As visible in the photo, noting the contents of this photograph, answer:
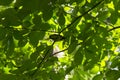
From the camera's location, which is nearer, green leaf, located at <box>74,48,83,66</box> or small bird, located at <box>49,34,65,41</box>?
green leaf, located at <box>74,48,83,66</box>

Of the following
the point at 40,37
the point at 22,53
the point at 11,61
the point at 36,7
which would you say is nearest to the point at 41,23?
the point at 40,37

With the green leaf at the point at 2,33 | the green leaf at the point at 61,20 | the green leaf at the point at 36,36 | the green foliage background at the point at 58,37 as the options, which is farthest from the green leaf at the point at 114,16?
the green leaf at the point at 2,33

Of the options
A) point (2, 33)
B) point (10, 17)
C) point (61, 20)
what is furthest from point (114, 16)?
point (2, 33)

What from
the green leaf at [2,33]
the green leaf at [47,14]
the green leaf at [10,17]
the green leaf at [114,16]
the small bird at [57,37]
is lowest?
the small bird at [57,37]

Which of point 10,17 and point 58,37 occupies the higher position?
point 10,17

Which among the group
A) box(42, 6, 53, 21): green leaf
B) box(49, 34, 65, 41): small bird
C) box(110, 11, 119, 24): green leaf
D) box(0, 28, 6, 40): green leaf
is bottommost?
box(49, 34, 65, 41): small bird

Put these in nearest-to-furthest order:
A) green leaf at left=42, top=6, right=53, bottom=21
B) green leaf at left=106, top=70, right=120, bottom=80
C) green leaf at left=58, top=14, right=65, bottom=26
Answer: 1. green leaf at left=42, top=6, right=53, bottom=21
2. green leaf at left=106, top=70, right=120, bottom=80
3. green leaf at left=58, top=14, right=65, bottom=26

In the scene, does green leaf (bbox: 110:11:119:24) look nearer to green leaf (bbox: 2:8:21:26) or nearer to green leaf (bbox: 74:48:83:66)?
green leaf (bbox: 74:48:83:66)

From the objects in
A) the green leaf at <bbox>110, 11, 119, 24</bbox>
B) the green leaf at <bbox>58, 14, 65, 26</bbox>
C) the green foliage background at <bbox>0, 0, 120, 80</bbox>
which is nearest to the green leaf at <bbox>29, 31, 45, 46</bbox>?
the green foliage background at <bbox>0, 0, 120, 80</bbox>

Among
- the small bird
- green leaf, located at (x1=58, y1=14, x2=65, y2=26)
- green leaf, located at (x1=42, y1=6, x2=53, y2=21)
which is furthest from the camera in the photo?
the small bird

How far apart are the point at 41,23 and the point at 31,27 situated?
13cm

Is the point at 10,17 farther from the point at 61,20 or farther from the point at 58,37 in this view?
Answer: the point at 58,37

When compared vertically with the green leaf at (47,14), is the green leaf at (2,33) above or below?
below

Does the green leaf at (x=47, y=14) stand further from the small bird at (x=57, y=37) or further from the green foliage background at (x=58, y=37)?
the small bird at (x=57, y=37)
